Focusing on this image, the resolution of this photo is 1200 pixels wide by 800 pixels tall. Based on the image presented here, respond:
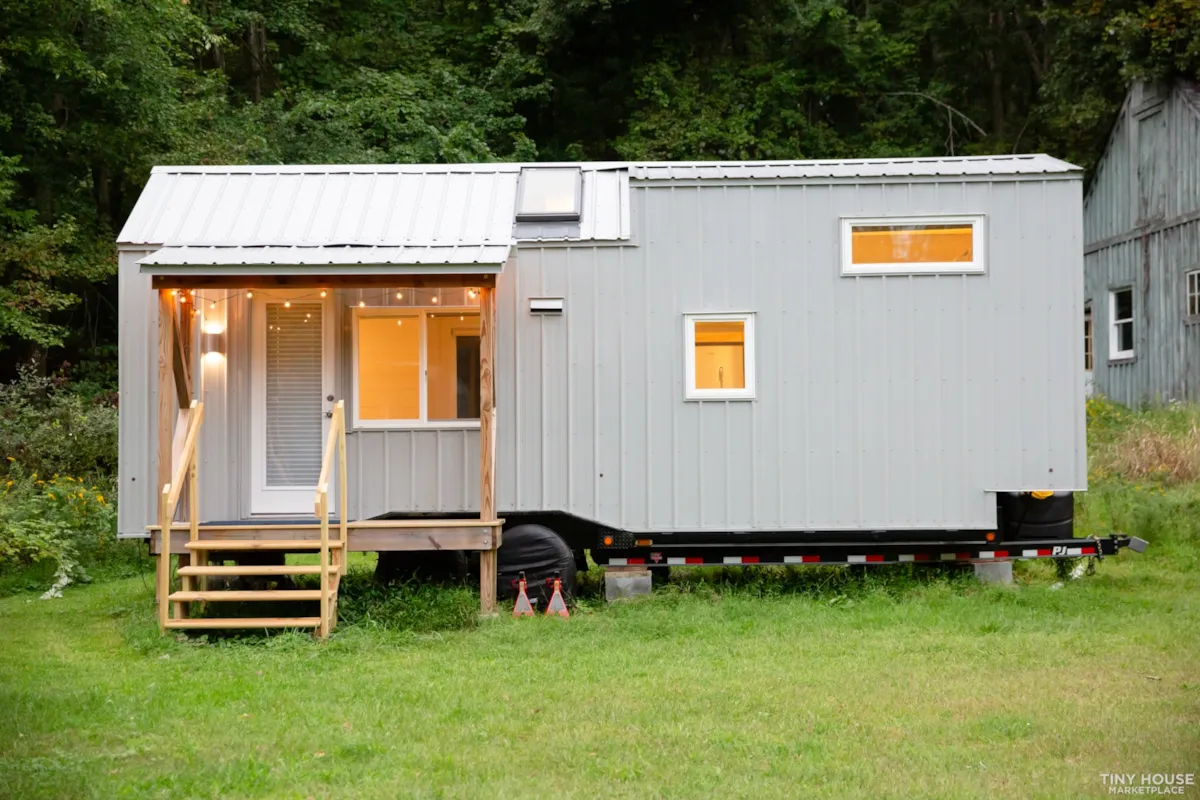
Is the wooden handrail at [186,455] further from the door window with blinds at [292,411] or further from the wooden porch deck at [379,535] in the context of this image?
the door window with blinds at [292,411]

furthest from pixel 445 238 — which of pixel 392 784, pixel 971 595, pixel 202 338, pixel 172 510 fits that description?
pixel 392 784

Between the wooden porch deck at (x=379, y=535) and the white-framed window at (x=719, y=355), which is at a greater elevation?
the white-framed window at (x=719, y=355)

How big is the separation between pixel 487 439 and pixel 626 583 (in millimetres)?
1890

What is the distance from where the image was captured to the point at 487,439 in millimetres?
9875

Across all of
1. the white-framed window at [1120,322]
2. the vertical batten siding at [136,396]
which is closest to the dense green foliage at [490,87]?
the white-framed window at [1120,322]

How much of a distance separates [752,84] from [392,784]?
777 inches

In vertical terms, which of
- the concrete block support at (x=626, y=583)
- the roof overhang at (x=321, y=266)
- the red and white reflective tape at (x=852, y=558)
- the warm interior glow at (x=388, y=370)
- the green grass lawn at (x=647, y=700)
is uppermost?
the roof overhang at (x=321, y=266)

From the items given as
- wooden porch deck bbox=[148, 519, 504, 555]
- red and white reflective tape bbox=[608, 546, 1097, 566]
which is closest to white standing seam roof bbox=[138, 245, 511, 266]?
wooden porch deck bbox=[148, 519, 504, 555]

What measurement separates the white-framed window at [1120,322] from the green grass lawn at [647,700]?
11463 millimetres

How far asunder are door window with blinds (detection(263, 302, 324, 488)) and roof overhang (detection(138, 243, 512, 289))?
1.03m

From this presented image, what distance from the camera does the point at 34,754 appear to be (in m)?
6.07

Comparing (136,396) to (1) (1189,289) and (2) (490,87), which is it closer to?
(2) (490,87)

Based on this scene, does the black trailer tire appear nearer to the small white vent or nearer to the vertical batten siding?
the small white vent

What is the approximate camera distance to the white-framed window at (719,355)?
1062cm
